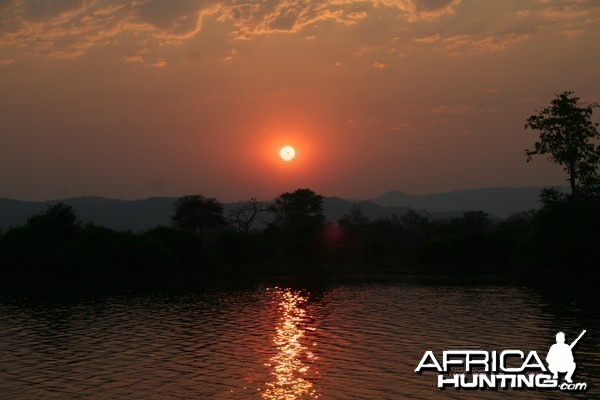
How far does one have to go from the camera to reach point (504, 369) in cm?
2817

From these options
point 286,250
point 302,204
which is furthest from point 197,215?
point 286,250

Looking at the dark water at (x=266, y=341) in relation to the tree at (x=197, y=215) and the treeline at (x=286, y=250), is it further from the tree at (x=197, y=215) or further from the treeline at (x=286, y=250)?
the tree at (x=197, y=215)

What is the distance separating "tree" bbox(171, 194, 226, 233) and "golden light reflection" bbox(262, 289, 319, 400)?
114m

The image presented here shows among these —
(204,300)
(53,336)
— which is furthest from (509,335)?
(204,300)

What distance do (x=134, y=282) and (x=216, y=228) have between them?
7552cm

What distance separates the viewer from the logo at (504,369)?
26.0m

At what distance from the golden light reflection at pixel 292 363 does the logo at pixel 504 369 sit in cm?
521

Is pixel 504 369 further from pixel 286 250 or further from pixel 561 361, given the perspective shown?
pixel 286 250

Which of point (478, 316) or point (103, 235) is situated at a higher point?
point (103, 235)

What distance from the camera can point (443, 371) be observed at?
28.5 m

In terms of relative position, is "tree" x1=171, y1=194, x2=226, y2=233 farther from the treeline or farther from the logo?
the logo

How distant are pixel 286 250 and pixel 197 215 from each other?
5189 centimetres

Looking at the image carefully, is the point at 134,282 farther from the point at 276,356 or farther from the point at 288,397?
the point at 288,397

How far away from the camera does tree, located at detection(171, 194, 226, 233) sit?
534ft
